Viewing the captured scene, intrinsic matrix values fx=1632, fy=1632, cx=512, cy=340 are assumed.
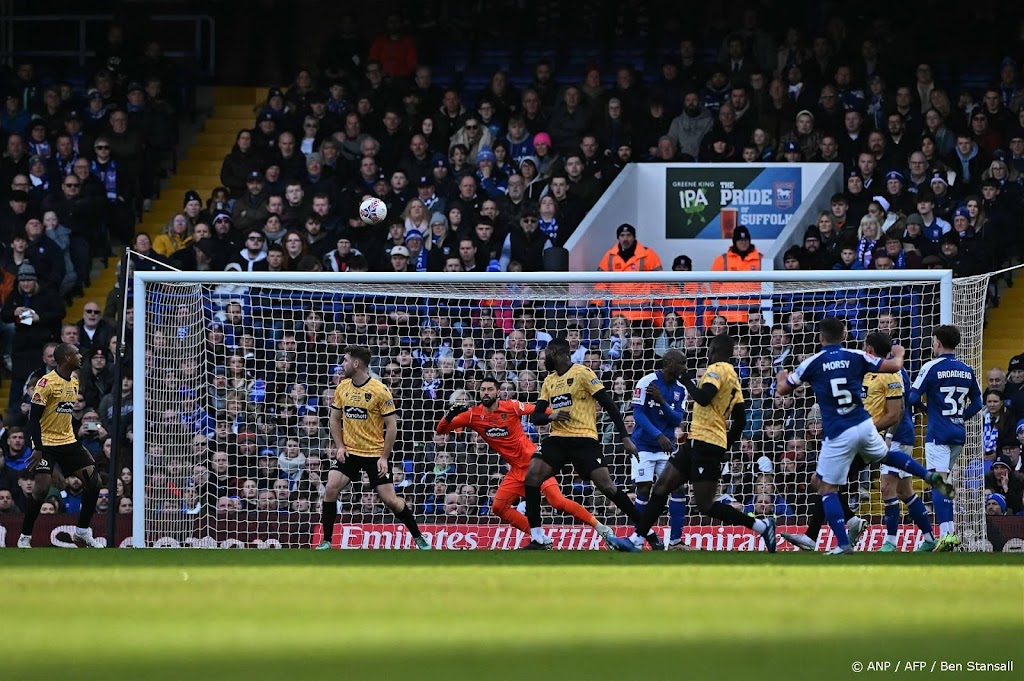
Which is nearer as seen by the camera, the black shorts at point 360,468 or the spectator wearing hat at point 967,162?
the black shorts at point 360,468

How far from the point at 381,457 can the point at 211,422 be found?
2825 mm

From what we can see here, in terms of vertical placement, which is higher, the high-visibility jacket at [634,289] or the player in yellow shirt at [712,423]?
the high-visibility jacket at [634,289]

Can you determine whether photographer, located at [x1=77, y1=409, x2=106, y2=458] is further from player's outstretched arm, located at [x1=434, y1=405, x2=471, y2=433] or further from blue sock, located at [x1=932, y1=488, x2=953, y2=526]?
blue sock, located at [x1=932, y1=488, x2=953, y2=526]

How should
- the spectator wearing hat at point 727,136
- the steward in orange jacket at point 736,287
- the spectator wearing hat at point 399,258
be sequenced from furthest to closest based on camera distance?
the spectator wearing hat at point 727,136, the spectator wearing hat at point 399,258, the steward in orange jacket at point 736,287

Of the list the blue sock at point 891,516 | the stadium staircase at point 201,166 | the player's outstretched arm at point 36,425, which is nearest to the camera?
the blue sock at point 891,516

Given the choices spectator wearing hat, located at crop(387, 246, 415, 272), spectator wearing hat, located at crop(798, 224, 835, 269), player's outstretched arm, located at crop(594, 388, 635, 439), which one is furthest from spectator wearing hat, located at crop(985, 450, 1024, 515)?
spectator wearing hat, located at crop(387, 246, 415, 272)

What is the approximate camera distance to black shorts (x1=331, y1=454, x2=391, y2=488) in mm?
12711

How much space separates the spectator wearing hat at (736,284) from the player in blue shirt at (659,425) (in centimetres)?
126

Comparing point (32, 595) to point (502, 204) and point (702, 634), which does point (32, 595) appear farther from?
point (502, 204)

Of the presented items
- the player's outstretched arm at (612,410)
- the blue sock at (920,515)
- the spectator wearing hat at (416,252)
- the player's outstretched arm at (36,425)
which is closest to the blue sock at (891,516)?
the blue sock at (920,515)

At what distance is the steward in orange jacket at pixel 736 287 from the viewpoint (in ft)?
47.5

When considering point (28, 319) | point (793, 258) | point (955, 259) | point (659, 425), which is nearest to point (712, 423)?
point (659, 425)

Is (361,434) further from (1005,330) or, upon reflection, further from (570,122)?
(1005,330)

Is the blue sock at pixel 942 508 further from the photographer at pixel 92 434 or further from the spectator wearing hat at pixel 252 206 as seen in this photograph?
the spectator wearing hat at pixel 252 206
